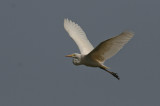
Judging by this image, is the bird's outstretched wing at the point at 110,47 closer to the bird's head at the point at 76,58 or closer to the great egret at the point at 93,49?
the great egret at the point at 93,49

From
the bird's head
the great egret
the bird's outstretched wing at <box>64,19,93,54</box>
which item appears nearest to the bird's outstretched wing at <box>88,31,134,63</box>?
the great egret

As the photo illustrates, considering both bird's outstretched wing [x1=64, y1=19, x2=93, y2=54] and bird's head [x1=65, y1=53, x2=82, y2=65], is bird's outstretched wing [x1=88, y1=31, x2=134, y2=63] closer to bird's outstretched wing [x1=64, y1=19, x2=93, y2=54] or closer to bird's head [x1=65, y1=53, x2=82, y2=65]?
bird's head [x1=65, y1=53, x2=82, y2=65]

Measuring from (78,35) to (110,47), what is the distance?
4.28m

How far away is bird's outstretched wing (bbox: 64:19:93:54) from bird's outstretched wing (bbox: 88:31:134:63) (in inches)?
85.3

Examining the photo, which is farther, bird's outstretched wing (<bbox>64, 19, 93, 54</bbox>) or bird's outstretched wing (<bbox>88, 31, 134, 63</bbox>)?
bird's outstretched wing (<bbox>64, 19, 93, 54</bbox>)

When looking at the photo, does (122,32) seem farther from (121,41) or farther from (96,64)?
(96,64)

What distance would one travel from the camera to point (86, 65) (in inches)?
654

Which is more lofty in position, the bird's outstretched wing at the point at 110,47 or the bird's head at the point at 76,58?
the bird's head at the point at 76,58

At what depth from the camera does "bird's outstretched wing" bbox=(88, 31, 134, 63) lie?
1434 centimetres

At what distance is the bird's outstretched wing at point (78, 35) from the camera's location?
18500 millimetres

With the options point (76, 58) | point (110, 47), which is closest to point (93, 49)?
point (110, 47)

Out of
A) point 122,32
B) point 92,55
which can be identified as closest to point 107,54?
point 92,55

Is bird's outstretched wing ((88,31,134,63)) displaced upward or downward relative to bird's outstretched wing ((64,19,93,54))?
downward

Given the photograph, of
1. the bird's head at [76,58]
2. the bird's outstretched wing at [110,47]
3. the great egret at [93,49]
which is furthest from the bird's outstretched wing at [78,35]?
the bird's outstretched wing at [110,47]
